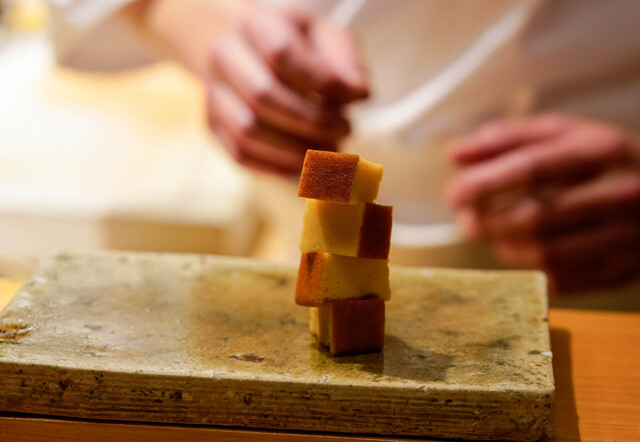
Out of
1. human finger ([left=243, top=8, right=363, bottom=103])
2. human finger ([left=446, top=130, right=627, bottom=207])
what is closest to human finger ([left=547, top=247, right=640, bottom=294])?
human finger ([left=446, top=130, right=627, bottom=207])

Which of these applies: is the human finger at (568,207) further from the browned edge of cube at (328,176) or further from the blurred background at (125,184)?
the browned edge of cube at (328,176)

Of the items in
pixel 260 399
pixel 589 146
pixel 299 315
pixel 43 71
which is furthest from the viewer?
pixel 43 71

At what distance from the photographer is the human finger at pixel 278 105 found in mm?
919

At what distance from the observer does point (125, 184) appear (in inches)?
57.7

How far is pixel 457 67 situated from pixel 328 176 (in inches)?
24.5

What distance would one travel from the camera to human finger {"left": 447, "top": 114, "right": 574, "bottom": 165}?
1014 millimetres

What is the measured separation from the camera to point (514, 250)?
41.7 inches

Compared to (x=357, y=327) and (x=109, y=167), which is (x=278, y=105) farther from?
(x=109, y=167)

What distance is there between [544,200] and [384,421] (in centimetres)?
60

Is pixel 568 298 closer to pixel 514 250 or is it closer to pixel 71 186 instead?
pixel 514 250

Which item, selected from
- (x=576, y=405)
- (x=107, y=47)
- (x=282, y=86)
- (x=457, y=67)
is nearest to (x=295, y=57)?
(x=282, y=86)

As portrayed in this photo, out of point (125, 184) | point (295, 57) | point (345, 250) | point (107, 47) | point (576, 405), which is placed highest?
point (107, 47)

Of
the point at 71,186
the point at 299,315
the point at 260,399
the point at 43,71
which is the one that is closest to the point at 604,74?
the point at 299,315

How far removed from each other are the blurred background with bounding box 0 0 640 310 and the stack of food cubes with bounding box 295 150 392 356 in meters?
0.62
